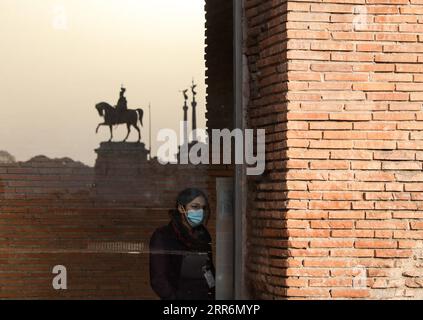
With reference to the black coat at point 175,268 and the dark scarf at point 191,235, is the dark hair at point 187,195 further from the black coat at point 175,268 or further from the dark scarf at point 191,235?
the black coat at point 175,268

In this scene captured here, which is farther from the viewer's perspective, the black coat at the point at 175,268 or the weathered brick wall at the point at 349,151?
the black coat at the point at 175,268

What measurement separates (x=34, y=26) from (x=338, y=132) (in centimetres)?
242

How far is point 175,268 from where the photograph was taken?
8.17m

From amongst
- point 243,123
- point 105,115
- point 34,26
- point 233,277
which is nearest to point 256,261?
point 233,277

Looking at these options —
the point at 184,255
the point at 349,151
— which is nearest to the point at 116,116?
the point at 184,255

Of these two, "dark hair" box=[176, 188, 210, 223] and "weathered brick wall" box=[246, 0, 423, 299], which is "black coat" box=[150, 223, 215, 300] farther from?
"weathered brick wall" box=[246, 0, 423, 299]

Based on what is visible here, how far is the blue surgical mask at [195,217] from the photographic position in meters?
8.21

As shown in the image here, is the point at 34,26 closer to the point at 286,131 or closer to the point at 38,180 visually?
the point at 38,180

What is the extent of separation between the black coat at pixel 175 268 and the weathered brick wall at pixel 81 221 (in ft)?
0.26

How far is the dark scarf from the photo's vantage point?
8164 millimetres

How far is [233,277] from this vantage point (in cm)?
827

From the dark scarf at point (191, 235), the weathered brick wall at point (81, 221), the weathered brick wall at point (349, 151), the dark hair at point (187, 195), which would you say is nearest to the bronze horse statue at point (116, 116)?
the weathered brick wall at point (81, 221)

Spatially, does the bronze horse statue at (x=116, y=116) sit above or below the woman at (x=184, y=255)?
above

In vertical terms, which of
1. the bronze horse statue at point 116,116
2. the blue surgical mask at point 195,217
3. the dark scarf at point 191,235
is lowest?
the dark scarf at point 191,235
